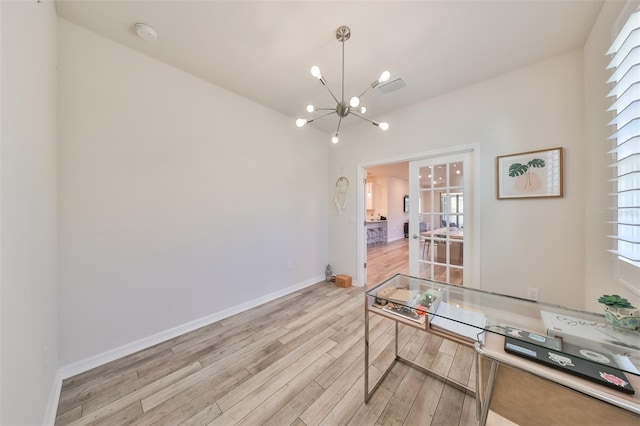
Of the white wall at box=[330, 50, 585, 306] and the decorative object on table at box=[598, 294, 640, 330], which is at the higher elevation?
the white wall at box=[330, 50, 585, 306]

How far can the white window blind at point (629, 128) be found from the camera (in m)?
1.16

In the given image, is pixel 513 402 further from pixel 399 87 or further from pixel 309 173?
pixel 309 173

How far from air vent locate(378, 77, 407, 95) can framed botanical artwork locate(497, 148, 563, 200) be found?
1.39m

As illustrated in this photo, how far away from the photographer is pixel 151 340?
6.83ft

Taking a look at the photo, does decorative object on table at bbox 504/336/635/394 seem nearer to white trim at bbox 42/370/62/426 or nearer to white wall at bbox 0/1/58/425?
white wall at bbox 0/1/58/425

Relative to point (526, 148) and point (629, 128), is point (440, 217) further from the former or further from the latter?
point (629, 128)

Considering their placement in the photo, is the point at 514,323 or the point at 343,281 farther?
the point at 343,281

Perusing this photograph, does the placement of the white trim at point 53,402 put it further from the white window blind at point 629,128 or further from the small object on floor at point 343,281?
Result: the white window blind at point 629,128

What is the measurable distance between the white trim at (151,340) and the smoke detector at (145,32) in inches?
108

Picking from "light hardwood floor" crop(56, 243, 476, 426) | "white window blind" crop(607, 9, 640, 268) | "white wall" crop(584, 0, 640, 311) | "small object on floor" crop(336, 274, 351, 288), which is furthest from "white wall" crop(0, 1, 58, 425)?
"white wall" crop(584, 0, 640, 311)

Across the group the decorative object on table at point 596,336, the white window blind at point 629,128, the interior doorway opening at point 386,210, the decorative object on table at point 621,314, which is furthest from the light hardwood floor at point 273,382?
the interior doorway opening at point 386,210

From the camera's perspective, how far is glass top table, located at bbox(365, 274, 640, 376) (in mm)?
865

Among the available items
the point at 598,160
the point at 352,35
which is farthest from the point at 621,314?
the point at 352,35

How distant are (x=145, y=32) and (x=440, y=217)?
3.63 meters
